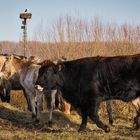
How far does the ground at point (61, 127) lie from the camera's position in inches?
404

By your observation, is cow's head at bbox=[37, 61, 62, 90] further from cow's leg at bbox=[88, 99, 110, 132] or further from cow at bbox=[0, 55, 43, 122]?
cow at bbox=[0, 55, 43, 122]

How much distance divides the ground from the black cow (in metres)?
0.62

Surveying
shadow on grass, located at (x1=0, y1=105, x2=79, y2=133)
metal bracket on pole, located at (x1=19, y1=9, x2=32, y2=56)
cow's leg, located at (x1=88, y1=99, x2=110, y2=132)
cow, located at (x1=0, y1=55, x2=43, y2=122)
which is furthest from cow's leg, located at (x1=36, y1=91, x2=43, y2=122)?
metal bracket on pole, located at (x1=19, y1=9, x2=32, y2=56)

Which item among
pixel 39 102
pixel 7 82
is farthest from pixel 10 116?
pixel 7 82

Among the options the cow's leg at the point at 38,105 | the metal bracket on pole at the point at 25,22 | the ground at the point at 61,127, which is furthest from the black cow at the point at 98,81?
the metal bracket on pole at the point at 25,22

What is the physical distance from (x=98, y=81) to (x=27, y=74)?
392 centimetres

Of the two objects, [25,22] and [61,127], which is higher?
[25,22]

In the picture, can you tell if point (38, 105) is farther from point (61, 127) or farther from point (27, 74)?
point (61, 127)

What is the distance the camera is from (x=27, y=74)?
14.7m

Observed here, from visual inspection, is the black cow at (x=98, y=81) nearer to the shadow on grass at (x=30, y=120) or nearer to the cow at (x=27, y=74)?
the shadow on grass at (x=30, y=120)

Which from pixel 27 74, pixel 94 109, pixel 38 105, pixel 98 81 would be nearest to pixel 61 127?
pixel 38 105

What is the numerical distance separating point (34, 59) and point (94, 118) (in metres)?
4.56

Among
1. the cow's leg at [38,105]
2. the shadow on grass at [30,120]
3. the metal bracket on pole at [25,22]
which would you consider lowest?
the shadow on grass at [30,120]

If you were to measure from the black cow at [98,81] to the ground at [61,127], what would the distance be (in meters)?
0.62
